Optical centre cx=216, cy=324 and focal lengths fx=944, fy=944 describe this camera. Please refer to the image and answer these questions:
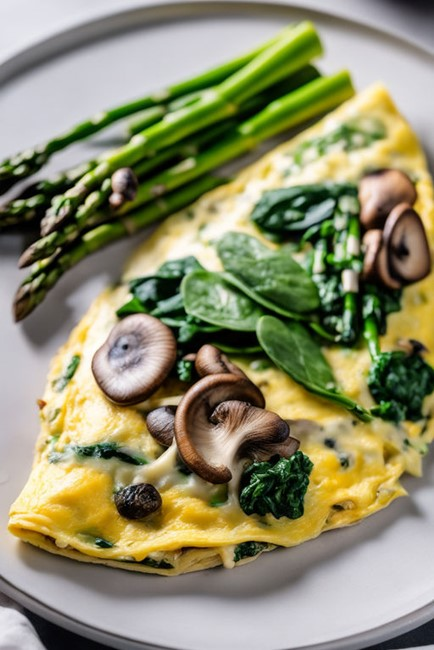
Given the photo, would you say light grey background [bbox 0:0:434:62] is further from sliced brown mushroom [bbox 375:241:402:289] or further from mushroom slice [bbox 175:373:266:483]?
mushroom slice [bbox 175:373:266:483]

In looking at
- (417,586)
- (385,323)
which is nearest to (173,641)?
(417,586)

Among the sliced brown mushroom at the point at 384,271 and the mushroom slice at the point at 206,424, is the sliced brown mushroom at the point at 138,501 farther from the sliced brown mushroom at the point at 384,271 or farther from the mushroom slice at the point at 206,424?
the sliced brown mushroom at the point at 384,271

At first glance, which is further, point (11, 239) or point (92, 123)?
point (92, 123)

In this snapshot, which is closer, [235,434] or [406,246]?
[235,434]

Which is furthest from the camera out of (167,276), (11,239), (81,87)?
(81,87)

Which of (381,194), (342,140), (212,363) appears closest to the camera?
(212,363)

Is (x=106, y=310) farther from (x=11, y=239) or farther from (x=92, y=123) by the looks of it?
(x=92, y=123)

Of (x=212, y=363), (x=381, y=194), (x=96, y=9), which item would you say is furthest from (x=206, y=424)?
(x=96, y=9)

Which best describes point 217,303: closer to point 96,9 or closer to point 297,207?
point 297,207
